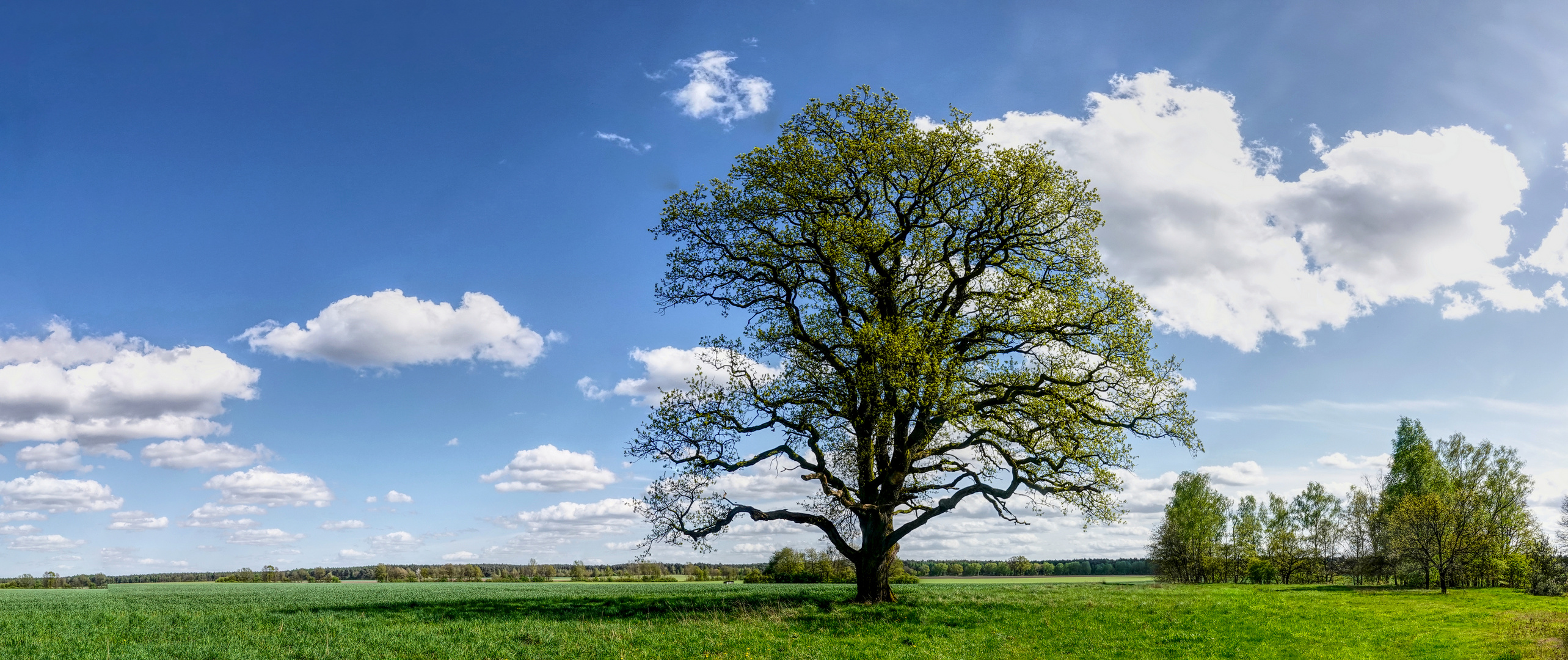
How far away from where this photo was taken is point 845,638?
18.9 meters

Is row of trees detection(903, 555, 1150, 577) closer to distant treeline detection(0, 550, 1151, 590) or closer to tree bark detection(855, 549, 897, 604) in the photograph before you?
distant treeline detection(0, 550, 1151, 590)

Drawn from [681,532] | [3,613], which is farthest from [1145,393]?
[3,613]

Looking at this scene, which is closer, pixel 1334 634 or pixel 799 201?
pixel 1334 634

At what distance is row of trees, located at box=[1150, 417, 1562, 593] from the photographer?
56719 millimetres

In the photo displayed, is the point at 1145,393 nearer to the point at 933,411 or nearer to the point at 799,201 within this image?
the point at 933,411

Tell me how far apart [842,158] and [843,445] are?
33.3 feet

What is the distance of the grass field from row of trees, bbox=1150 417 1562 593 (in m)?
33.7

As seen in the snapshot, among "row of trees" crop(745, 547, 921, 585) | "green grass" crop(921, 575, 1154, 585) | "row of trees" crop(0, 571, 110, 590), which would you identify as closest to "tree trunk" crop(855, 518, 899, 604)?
"green grass" crop(921, 575, 1154, 585)

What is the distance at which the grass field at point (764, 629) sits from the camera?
16.5 meters

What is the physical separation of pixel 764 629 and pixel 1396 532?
67083 millimetres

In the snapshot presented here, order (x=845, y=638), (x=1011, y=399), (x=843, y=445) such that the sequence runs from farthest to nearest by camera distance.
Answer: (x=843, y=445) → (x=1011, y=399) → (x=845, y=638)

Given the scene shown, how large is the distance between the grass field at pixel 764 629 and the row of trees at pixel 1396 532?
3369cm

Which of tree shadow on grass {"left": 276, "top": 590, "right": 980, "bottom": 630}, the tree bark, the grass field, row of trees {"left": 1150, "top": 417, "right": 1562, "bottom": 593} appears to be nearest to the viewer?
the grass field

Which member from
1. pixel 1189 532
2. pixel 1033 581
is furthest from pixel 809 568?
pixel 1189 532
